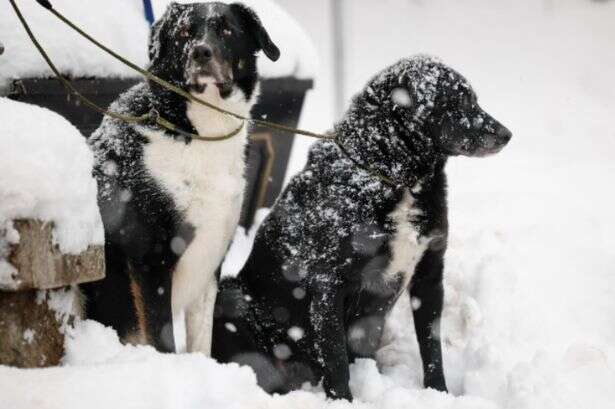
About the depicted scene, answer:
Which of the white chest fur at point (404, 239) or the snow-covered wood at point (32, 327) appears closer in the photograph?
the snow-covered wood at point (32, 327)

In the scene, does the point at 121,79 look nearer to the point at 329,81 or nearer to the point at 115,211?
the point at 115,211

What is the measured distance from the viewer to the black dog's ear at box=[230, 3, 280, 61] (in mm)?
2945

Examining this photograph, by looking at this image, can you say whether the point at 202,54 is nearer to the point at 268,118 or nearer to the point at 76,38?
the point at 76,38

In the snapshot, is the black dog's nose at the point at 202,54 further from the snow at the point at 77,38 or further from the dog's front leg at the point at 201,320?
the snow at the point at 77,38

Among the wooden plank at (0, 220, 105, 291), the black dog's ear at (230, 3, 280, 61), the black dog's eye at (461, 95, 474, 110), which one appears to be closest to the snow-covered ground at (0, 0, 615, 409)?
the wooden plank at (0, 220, 105, 291)

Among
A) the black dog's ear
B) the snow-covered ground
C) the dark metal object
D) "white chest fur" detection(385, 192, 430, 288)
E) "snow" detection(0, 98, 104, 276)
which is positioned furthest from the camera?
the dark metal object

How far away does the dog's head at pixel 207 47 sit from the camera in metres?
2.71

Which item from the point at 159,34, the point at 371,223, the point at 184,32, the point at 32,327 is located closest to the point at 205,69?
the point at 184,32

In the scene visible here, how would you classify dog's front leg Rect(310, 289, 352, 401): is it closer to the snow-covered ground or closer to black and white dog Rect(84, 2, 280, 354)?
the snow-covered ground

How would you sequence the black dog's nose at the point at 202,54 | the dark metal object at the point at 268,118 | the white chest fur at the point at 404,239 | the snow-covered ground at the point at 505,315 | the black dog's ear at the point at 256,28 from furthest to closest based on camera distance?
1. the dark metal object at the point at 268,118
2. the black dog's ear at the point at 256,28
3. the white chest fur at the point at 404,239
4. the black dog's nose at the point at 202,54
5. the snow-covered ground at the point at 505,315

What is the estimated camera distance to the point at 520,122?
9.64 meters

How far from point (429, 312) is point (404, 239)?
0.51 m

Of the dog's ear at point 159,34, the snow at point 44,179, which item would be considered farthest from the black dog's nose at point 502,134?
the snow at point 44,179

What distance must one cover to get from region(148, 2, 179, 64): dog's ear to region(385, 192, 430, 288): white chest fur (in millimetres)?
1265
